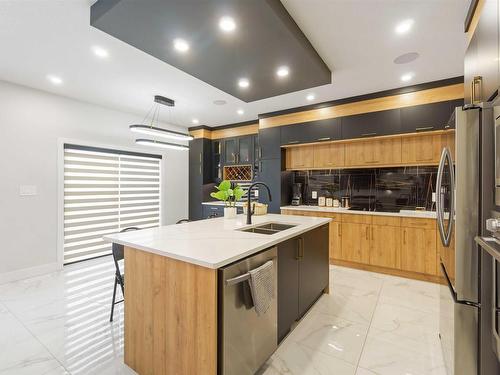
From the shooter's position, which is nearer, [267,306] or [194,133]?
[267,306]

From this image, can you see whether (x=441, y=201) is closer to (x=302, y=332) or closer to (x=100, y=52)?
(x=302, y=332)

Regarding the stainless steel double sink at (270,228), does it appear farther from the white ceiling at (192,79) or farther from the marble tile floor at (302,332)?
the white ceiling at (192,79)

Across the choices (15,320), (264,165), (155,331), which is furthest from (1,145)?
(264,165)

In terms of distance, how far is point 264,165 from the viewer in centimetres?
476

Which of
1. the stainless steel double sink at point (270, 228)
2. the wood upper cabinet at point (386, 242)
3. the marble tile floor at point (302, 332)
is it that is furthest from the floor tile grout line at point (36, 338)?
the wood upper cabinet at point (386, 242)

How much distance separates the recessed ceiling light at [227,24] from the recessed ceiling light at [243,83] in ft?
3.20

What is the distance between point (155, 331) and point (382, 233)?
126 inches

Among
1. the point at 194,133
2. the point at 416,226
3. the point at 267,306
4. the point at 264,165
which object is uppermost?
the point at 194,133

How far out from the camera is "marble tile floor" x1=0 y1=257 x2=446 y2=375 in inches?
68.9

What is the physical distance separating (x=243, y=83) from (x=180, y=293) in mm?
2509

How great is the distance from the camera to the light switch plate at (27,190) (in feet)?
11.1

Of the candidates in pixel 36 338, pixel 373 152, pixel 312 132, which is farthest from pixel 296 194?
pixel 36 338

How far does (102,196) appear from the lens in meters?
4.41

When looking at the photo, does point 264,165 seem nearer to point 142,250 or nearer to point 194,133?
point 194,133
